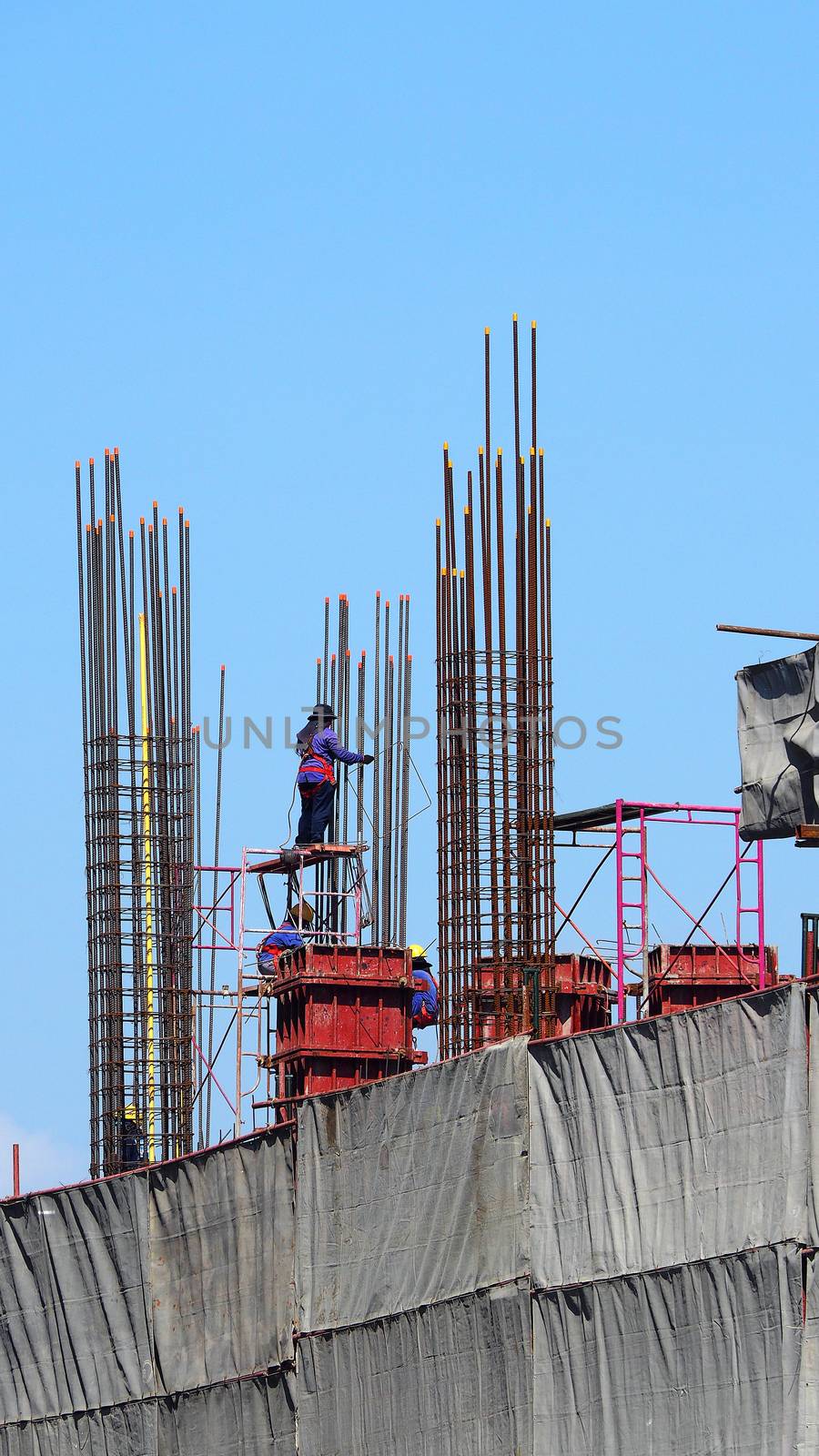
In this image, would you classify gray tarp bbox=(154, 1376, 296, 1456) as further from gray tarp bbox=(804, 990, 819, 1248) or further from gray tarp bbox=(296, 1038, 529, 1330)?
gray tarp bbox=(804, 990, 819, 1248)

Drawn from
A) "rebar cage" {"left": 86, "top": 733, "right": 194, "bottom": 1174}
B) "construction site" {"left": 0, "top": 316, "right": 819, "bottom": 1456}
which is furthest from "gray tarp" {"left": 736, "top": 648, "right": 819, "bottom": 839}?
"rebar cage" {"left": 86, "top": 733, "right": 194, "bottom": 1174}

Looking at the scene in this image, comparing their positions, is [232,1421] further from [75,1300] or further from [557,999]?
[557,999]

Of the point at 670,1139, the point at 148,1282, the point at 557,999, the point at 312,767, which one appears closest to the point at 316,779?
the point at 312,767

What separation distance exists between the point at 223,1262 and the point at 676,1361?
890 centimetres

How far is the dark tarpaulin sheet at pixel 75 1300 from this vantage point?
3188cm

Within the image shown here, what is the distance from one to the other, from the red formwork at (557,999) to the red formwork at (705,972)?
98 cm

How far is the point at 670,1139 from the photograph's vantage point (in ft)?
76.7

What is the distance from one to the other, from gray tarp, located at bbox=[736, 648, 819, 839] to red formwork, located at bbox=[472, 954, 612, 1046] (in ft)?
23.5

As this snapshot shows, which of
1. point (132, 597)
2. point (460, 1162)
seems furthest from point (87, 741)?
point (460, 1162)

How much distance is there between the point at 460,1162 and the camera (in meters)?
26.5

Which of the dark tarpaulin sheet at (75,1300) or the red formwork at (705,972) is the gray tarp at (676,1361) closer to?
the dark tarpaulin sheet at (75,1300)

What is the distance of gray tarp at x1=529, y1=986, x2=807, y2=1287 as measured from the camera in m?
22.1

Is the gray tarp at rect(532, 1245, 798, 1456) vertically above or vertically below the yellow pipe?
below

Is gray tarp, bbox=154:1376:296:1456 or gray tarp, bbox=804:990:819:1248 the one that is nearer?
gray tarp, bbox=804:990:819:1248
